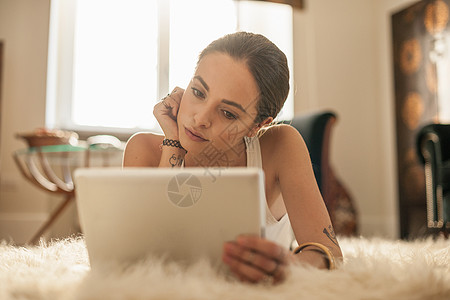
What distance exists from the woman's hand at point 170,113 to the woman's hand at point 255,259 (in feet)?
1.00

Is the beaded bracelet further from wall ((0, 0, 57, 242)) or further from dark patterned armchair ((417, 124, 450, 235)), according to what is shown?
wall ((0, 0, 57, 242))

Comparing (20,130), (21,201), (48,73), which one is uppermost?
(48,73)

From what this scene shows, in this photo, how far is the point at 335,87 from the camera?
12.3 feet

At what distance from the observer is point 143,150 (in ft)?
2.85

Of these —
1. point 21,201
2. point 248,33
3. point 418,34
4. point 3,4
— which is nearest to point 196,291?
point 248,33

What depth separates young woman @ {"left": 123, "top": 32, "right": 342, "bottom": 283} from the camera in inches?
27.8

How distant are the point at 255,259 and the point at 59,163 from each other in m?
2.69

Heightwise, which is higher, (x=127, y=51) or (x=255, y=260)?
(x=127, y=51)

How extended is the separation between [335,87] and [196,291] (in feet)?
11.4

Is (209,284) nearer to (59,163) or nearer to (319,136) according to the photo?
(319,136)

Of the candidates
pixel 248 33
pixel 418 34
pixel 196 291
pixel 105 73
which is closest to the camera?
pixel 196 291

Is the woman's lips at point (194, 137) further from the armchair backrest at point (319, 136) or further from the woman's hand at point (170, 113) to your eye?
the armchair backrest at point (319, 136)

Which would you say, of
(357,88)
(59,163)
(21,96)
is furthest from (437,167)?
(21,96)

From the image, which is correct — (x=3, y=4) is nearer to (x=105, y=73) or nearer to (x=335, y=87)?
(x=105, y=73)
